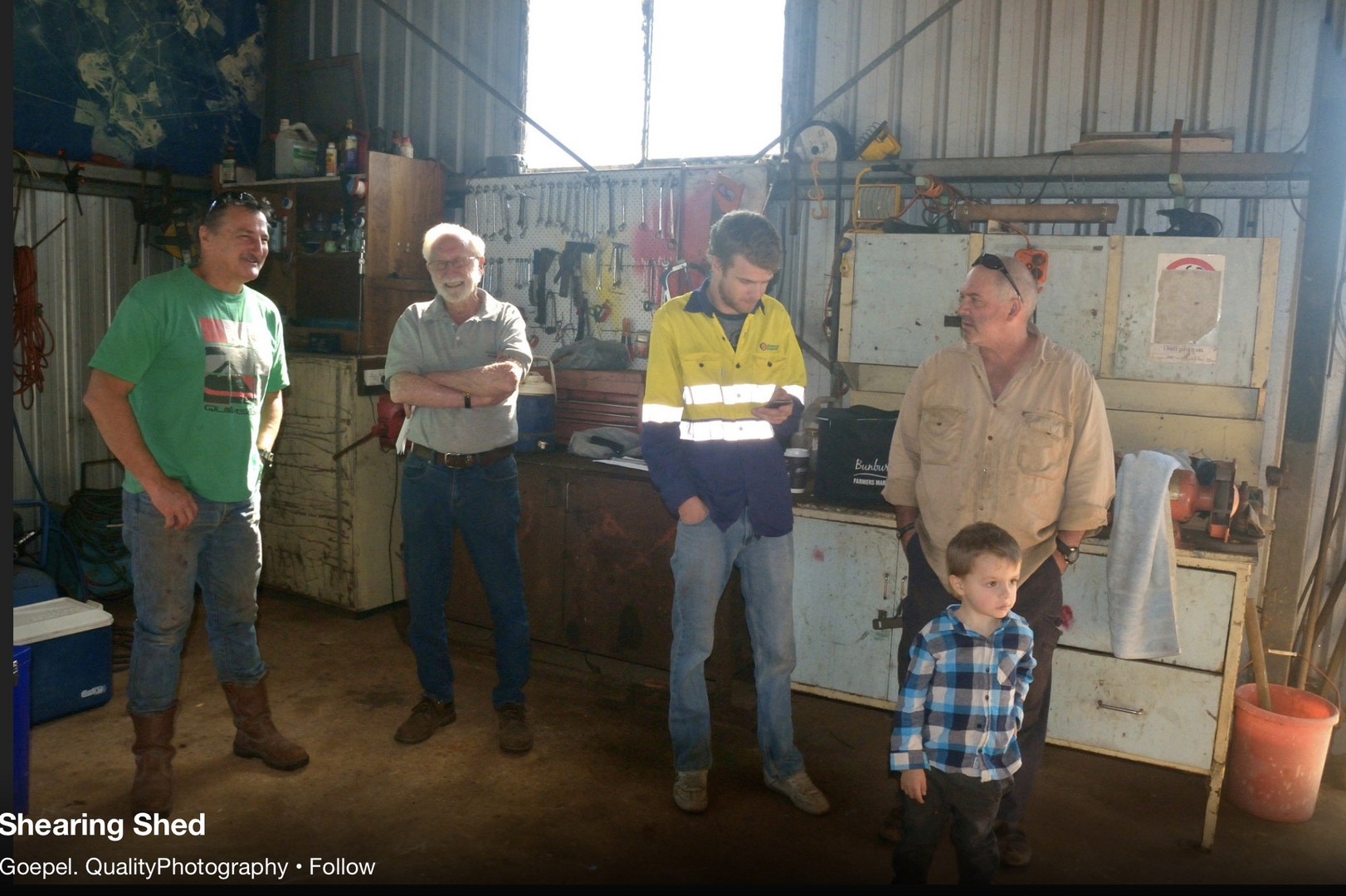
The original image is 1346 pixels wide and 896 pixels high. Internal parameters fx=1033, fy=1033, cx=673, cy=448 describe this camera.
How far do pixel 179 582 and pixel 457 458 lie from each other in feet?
2.84

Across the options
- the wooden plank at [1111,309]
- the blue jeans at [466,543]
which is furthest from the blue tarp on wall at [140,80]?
the wooden plank at [1111,309]

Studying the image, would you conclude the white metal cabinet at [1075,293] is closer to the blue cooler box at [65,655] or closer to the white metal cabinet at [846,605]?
the white metal cabinet at [846,605]

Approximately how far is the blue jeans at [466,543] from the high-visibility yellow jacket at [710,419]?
28.0 inches

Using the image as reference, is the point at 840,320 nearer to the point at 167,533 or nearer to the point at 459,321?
the point at 459,321

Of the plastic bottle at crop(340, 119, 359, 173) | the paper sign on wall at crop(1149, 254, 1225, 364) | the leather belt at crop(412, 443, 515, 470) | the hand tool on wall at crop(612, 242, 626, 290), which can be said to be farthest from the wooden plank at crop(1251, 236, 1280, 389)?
the plastic bottle at crop(340, 119, 359, 173)

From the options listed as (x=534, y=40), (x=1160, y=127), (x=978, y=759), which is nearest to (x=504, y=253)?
(x=534, y=40)

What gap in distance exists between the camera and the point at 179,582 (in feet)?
9.52

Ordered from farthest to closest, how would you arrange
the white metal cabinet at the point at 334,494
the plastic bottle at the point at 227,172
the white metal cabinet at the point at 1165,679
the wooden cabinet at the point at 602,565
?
the plastic bottle at the point at 227,172 < the white metal cabinet at the point at 334,494 < the wooden cabinet at the point at 602,565 < the white metal cabinet at the point at 1165,679

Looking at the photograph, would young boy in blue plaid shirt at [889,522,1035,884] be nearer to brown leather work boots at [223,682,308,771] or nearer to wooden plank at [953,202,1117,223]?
wooden plank at [953,202,1117,223]

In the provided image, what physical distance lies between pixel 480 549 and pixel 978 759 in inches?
67.9

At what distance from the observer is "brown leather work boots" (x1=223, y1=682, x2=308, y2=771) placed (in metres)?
3.22

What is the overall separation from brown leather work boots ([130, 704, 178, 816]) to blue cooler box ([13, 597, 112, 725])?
791 mm

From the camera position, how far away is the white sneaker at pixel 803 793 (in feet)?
9.92

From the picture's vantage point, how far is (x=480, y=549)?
3355 mm
